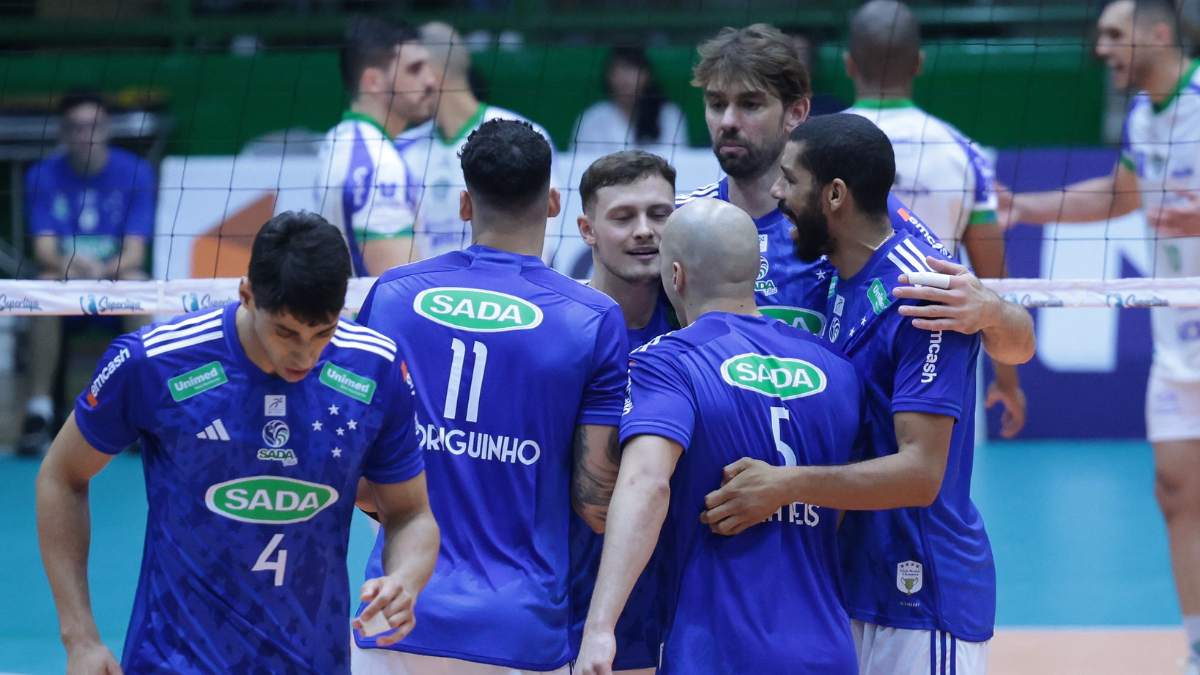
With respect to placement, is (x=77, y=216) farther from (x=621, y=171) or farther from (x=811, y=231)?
(x=811, y=231)

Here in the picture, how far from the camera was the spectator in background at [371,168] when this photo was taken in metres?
5.78

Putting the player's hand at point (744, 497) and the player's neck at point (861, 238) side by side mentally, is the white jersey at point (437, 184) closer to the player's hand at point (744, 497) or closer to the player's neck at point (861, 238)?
the player's neck at point (861, 238)

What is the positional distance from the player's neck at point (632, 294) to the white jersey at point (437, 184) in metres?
2.60

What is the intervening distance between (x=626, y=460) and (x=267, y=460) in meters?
0.76

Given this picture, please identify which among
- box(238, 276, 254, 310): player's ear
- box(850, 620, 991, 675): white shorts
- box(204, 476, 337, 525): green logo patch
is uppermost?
box(238, 276, 254, 310): player's ear

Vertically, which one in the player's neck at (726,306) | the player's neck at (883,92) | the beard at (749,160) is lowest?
the player's neck at (726,306)

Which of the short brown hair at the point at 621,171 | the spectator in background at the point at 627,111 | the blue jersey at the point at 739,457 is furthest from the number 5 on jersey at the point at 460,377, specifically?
the spectator in background at the point at 627,111

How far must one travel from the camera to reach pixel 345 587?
2811 millimetres

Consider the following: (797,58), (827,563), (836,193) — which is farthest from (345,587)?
(797,58)

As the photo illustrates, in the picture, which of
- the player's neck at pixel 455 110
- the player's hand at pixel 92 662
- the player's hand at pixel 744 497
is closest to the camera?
the player's hand at pixel 92 662

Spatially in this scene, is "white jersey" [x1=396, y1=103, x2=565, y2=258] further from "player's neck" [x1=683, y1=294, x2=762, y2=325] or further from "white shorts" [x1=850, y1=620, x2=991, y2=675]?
"white shorts" [x1=850, y1=620, x2=991, y2=675]

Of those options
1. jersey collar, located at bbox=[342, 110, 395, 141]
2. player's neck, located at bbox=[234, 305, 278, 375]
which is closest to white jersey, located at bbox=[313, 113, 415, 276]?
jersey collar, located at bbox=[342, 110, 395, 141]

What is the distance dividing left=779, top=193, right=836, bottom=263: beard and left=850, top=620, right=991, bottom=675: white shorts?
96cm

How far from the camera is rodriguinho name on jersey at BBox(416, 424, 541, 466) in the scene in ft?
9.96
